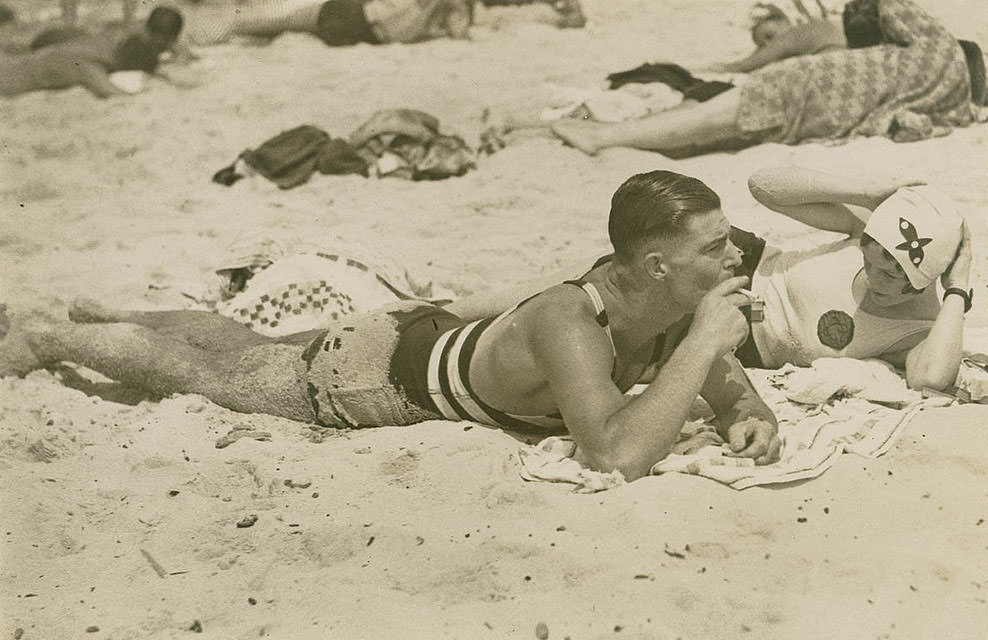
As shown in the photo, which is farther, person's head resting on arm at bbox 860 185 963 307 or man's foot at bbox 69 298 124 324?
man's foot at bbox 69 298 124 324

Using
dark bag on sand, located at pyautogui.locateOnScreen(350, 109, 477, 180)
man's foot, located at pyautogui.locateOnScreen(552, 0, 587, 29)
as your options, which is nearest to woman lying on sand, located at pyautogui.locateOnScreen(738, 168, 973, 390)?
dark bag on sand, located at pyautogui.locateOnScreen(350, 109, 477, 180)

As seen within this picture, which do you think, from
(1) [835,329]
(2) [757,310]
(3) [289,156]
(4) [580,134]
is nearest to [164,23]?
(3) [289,156]

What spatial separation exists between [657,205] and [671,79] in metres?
3.75

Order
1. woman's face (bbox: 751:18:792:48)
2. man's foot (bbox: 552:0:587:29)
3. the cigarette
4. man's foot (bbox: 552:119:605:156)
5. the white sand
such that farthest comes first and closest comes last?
man's foot (bbox: 552:0:587:29) → woman's face (bbox: 751:18:792:48) → man's foot (bbox: 552:119:605:156) → the cigarette → the white sand

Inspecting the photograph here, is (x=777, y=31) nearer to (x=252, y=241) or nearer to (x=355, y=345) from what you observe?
(x=252, y=241)

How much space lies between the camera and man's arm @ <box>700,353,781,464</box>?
3.75 meters

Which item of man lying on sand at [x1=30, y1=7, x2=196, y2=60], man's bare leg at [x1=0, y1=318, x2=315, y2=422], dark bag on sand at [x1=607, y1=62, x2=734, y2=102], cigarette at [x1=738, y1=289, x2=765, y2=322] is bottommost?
man's bare leg at [x1=0, y1=318, x2=315, y2=422]

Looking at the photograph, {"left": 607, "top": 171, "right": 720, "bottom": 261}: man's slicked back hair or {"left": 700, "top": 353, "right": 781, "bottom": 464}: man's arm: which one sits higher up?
{"left": 607, "top": 171, "right": 720, "bottom": 261}: man's slicked back hair

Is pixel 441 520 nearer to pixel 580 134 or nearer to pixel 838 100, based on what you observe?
pixel 580 134

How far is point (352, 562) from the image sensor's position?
3.38 metres

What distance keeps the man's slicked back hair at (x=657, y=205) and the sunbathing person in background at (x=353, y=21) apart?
5321 millimetres

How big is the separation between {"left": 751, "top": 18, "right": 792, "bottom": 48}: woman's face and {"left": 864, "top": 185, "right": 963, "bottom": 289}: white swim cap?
11.9 ft

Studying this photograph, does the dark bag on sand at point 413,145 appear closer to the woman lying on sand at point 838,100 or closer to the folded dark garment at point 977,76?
the woman lying on sand at point 838,100

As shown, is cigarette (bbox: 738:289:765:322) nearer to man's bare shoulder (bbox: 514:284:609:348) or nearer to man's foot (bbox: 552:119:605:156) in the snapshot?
man's bare shoulder (bbox: 514:284:609:348)
